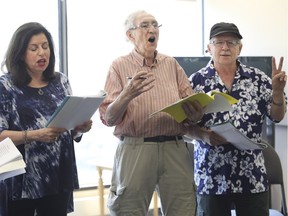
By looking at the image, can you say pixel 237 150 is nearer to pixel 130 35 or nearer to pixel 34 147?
pixel 130 35

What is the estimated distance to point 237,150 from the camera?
193 cm

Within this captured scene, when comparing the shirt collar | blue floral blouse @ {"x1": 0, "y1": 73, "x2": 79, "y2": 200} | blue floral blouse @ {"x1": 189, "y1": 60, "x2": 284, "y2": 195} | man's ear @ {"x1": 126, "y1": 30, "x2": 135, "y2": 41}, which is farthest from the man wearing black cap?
blue floral blouse @ {"x1": 0, "y1": 73, "x2": 79, "y2": 200}

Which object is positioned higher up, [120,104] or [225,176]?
[120,104]

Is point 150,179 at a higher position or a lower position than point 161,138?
lower

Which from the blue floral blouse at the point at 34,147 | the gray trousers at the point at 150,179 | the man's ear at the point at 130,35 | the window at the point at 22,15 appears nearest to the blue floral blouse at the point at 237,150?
the gray trousers at the point at 150,179

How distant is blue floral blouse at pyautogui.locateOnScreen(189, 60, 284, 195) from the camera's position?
191 centimetres

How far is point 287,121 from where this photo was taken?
3.29m

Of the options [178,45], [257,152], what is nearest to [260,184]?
[257,152]

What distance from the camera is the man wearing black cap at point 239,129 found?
191 cm

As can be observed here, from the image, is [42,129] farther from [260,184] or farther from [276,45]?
[276,45]

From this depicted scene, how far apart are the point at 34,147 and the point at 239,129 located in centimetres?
92

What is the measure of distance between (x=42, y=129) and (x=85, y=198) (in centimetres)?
208

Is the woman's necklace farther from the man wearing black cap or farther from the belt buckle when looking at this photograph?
the man wearing black cap

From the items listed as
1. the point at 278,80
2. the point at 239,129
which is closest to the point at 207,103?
the point at 239,129
